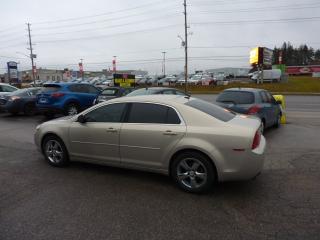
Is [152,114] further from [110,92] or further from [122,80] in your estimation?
[122,80]

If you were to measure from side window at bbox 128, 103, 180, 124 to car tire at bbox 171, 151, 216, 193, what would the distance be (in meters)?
0.60

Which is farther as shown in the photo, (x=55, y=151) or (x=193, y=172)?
(x=55, y=151)

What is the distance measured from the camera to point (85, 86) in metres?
14.9

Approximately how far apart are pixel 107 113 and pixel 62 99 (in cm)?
842

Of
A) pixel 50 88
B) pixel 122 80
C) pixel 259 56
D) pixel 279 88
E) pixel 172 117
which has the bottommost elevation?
Answer: pixel 279 88

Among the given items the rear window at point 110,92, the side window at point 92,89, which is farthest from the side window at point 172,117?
the side window at point 92,89

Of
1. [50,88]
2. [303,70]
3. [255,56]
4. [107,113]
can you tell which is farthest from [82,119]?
[303,70]

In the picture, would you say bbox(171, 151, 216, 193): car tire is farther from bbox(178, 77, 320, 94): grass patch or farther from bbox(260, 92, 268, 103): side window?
bbox(178, 77, 320, 94): grass patch

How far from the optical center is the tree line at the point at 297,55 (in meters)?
133

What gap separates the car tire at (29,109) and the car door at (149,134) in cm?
1129

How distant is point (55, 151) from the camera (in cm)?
637

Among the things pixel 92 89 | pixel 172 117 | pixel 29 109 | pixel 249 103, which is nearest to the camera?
pixel 172 117

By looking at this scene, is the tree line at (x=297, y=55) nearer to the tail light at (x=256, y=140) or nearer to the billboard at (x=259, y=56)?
the billboard at (x=259, y=56)

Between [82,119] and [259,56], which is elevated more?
[259,56]
